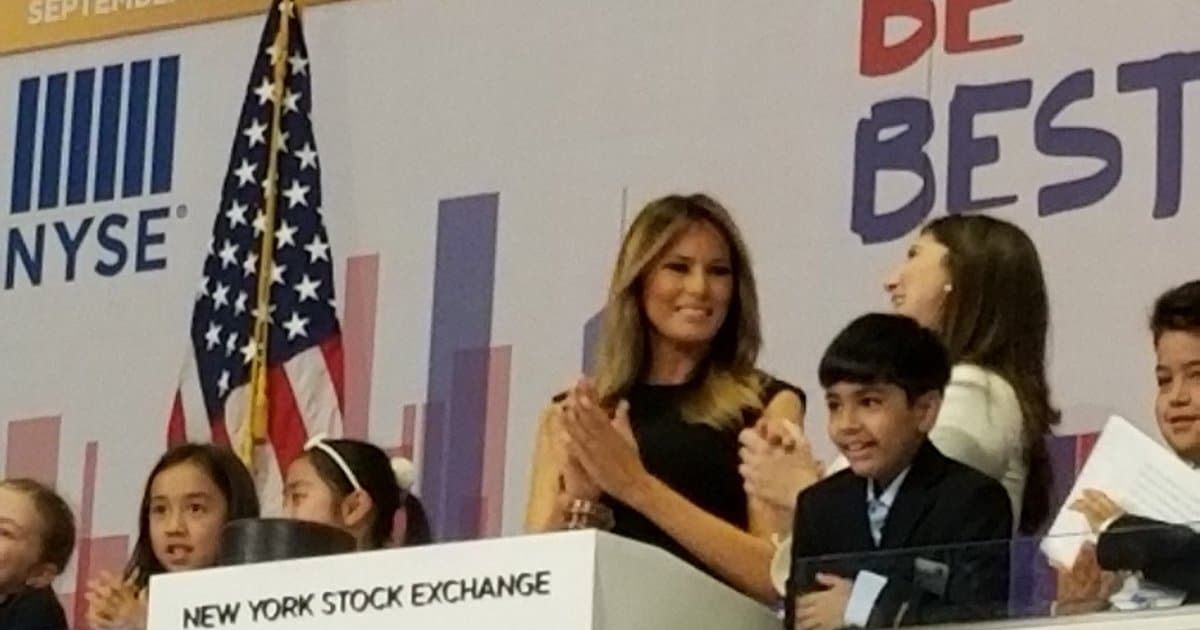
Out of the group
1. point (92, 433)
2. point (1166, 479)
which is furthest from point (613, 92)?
point (1166, 479)

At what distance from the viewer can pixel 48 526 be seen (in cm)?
411


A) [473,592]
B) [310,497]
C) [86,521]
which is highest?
[86,521]

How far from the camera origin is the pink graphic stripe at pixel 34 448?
5.73 meters

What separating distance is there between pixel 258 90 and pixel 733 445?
2307 millimetres

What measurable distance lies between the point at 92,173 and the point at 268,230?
49 cm

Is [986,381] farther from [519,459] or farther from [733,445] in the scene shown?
[519,459]

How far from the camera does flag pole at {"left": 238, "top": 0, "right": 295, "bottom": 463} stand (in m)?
5.50

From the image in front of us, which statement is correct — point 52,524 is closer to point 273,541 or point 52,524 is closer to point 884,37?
point 273,541

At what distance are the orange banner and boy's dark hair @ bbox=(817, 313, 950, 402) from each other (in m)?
2.78

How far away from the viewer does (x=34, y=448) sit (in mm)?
5777

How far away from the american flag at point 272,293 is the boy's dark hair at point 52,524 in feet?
4.15

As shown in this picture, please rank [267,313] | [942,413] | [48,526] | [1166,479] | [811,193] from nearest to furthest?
1. [1166,479]
2. [942,413]
3. [48,526]
4. [811,193]
5. [267,313]

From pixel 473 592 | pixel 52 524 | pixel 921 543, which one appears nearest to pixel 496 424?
pixel 52 524

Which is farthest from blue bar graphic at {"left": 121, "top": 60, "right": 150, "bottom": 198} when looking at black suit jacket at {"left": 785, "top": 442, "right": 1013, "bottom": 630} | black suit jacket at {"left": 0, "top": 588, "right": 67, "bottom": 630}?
black suit jacket at {"left": 785, "top": 442, "right": 1013, "bottom": 630}
